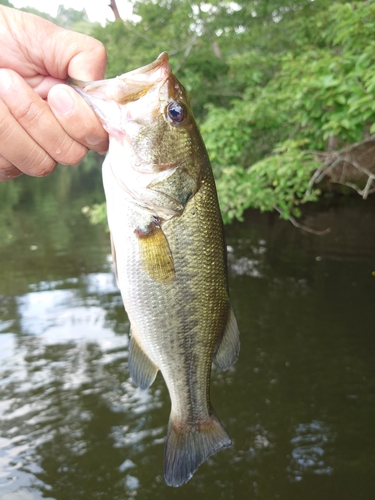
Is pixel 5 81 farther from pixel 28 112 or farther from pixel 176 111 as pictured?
pixel 176 111

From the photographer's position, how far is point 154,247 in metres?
1.76

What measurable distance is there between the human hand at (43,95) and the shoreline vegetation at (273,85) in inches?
115

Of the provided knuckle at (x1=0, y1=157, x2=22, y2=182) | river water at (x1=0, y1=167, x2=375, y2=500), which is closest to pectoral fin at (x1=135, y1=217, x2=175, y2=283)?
knuckle at (x1=0, y1=157, x2=22, y2=182)

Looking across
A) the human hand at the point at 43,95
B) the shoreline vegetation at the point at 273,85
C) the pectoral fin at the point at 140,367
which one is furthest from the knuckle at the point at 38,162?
the shoreline vegetation at the point at 273,85

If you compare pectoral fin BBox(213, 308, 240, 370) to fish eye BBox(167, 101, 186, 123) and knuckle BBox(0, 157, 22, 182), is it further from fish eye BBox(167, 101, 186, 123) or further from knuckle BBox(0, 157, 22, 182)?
knuckle BBox(0, 157, 22, 182)

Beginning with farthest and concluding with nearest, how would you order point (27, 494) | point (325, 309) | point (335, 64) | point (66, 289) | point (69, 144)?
1. point (66, 289)
2. point (325, 309)
3. point (335, 64)
4. point (27, 494)
5. point (69, 144)

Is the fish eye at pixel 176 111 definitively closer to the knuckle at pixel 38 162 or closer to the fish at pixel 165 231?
the fish at pixel 165 231

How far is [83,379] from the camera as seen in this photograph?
220 inches

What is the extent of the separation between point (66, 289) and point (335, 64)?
255 inches

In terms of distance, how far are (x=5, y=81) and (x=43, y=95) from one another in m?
0.32

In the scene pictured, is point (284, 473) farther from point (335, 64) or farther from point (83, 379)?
point (335, 64)

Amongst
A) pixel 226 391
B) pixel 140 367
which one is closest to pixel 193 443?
pixel 140 367

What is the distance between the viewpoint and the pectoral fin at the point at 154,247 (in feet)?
5.77

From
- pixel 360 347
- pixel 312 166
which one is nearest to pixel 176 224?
pixel 312 166
